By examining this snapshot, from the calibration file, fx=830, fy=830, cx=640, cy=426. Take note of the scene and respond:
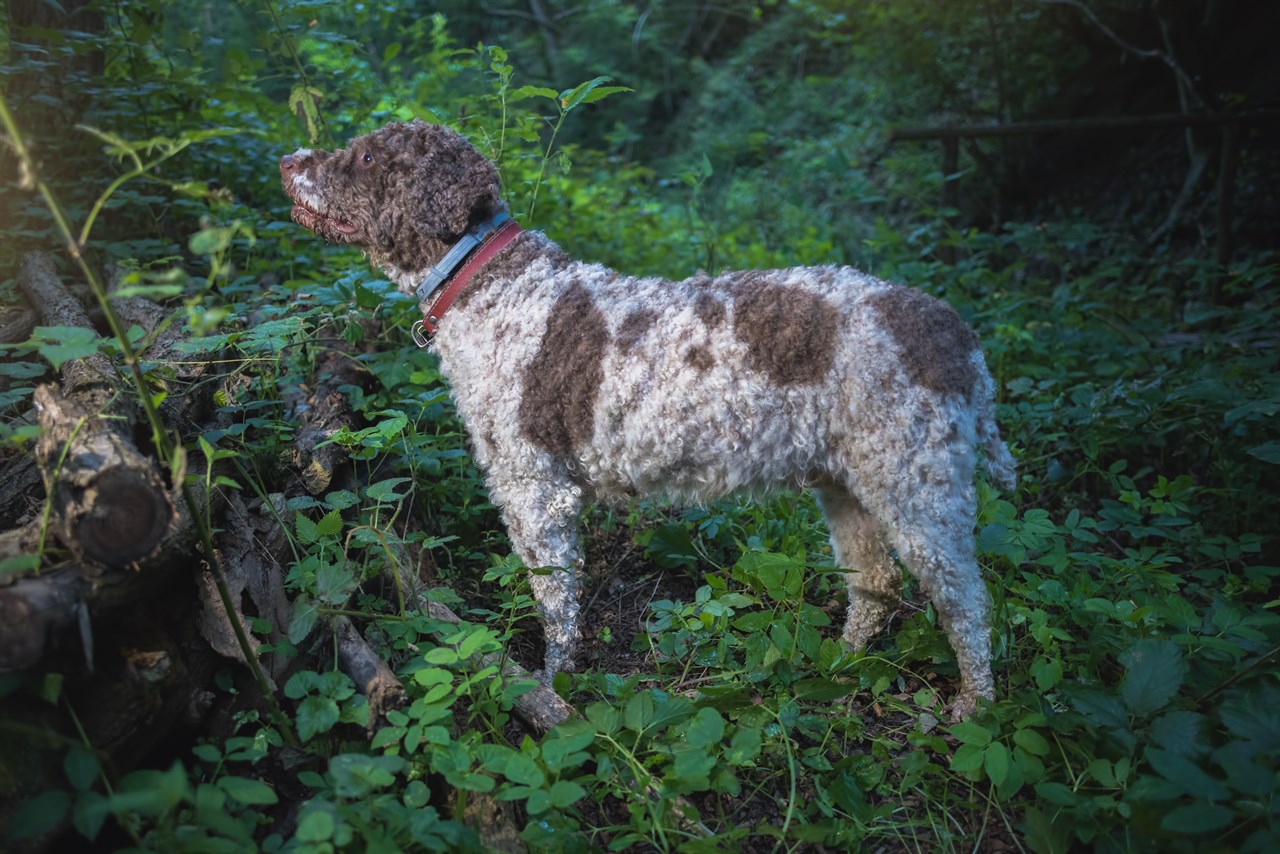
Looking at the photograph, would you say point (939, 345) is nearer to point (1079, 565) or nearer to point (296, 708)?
point (1079, 565)

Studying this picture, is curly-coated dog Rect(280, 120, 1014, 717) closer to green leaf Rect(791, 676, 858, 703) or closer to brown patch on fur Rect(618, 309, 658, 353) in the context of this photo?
brown patch on fur Rect(618, 309, 658, 353)

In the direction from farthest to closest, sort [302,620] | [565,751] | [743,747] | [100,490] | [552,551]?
[552,551]
[302,620]
[743,747]
[565,751]
[100,490]

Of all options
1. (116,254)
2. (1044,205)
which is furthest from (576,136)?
(116,254)

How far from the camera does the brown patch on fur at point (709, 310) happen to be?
2.88 m

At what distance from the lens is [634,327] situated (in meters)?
2.96

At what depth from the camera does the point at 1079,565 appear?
149 inches

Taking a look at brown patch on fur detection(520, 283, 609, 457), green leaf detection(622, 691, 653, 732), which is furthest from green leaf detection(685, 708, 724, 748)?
brown patch on fur detection(520, 283, 609, 457)

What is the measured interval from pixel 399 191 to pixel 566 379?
37.0 inches

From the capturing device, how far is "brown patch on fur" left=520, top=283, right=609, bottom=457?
117 inches

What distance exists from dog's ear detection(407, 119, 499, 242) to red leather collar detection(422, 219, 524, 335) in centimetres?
11

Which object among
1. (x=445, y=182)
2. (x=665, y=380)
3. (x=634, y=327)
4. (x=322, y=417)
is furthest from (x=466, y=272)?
(x=322, y=417)

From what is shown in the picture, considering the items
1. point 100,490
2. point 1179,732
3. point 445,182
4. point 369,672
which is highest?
point 445,182

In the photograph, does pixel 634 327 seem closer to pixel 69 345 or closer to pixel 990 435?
pixel 990 435

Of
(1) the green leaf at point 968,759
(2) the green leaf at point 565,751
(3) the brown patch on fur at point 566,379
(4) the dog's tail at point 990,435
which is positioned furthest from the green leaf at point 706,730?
(4) the dog's tail at point 990,435
